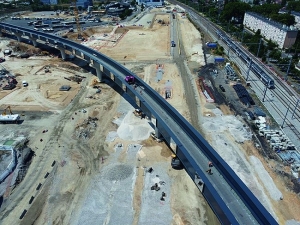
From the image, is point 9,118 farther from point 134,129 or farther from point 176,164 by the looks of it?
point 176,164

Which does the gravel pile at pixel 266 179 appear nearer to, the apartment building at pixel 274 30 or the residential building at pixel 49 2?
the apartment building at pixel 274 30

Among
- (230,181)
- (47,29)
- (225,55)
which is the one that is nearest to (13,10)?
(47,29)

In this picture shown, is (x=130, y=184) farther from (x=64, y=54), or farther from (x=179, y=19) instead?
(x=179, y=19)

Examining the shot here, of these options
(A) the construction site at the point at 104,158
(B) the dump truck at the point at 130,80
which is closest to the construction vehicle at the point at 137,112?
(A) the construction site at the point at 104,158

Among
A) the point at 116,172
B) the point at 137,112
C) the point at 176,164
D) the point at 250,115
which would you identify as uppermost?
the point at 250,115

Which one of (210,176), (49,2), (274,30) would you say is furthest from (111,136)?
(49,2)

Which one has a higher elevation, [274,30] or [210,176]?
[274,30]
